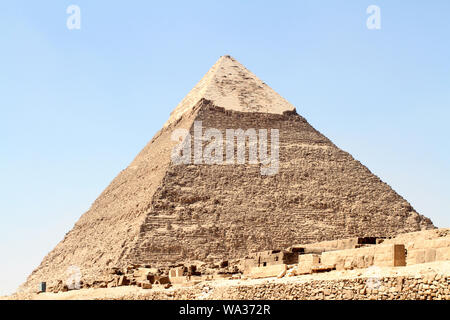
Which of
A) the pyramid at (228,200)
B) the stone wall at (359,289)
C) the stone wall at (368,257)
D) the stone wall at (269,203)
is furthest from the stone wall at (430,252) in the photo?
the stone wall at (269,203)

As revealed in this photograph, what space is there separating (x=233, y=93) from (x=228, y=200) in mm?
14287

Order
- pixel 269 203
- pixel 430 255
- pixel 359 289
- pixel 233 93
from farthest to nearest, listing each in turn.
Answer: pixel 233 93 → pixel 269 203 → pixel 430 255 → pixel 359 289

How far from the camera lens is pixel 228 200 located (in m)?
73.1

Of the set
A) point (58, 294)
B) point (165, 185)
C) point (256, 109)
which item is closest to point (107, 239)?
point (165, 185)

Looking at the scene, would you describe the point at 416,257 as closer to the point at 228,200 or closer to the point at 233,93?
the point at 228,200

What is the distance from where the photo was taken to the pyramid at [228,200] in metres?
65.5

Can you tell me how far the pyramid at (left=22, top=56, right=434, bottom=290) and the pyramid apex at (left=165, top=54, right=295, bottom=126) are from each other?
0.36 feet

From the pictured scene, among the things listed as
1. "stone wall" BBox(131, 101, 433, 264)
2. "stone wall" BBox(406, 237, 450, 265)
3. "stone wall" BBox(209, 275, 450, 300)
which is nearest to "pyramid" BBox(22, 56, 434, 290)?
"stone wall" BBox(131, 101, 433, 264)

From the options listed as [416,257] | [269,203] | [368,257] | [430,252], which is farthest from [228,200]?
[430,252]

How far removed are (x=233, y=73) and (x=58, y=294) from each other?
55360 millimetres

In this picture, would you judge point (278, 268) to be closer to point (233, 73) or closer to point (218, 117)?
point (218, 117)

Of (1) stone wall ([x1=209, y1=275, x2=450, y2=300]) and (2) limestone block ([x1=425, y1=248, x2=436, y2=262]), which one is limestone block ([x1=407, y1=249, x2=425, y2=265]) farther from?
(1) stone wall ([x1=209, y1=275, x2=450, y2=300])

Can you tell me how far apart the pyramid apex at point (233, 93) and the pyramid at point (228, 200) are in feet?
0.36

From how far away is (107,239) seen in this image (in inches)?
2712
